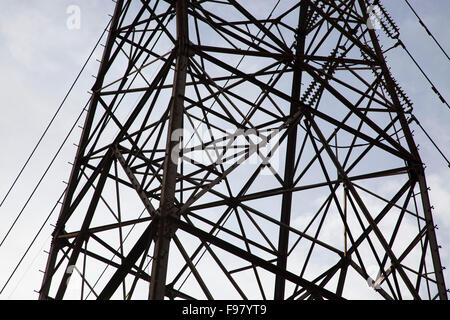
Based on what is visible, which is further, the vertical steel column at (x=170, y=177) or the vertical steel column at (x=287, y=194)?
the vertical steel column at (x=287, y=194)

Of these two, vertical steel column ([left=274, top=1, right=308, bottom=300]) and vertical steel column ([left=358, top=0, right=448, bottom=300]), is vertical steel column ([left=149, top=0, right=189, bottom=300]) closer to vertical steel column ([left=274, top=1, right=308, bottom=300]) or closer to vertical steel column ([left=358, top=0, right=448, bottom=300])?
vertical steel column ([left=274, top=1, right=308, bottom=300])

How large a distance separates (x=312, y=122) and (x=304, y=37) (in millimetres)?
5715

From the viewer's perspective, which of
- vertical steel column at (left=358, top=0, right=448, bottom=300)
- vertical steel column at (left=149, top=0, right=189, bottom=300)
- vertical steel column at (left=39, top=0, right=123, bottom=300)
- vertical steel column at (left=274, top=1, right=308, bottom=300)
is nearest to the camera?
vertical steel column at (left=149, top=0, right=189, bottom=300)

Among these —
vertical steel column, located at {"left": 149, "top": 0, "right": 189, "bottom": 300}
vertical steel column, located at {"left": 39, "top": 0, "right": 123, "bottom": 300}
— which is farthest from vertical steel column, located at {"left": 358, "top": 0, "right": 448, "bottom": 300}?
vertical steel column, located at {"left": 39, "top": 0, "right": 123, "bottom": 300}

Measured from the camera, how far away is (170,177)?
8820mm

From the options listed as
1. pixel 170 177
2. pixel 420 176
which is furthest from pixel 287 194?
pixel 170 177

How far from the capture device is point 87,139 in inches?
505

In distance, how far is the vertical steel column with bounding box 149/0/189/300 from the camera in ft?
25.7

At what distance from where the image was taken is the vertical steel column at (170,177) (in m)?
7.82

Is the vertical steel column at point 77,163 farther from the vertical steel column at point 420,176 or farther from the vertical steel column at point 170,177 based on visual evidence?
the vertical steel column at point 420,176

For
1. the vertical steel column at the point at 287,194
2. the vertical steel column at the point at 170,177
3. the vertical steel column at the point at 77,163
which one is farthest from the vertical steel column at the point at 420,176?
the vertical steel column at the point at 77,163
